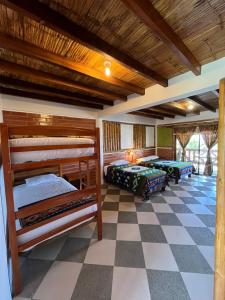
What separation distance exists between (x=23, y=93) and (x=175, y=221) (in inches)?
147

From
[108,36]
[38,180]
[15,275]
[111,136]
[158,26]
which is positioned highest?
[108,36]

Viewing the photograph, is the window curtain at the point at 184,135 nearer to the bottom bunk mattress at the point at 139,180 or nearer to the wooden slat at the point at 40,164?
the bottom bunk mattress at the point at 139,180

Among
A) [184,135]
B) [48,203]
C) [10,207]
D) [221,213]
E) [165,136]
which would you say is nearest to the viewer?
[221,213]

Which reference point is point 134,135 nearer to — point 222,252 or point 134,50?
point 134,50

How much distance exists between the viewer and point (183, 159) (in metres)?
5.83

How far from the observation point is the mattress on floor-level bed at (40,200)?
1465 millimetres

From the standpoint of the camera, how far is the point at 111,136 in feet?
15.3

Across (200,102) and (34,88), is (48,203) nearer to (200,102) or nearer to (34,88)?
(34,88)

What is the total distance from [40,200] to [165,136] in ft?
18.4

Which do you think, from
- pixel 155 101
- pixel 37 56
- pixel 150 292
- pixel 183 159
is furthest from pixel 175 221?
→ pixel 183 159

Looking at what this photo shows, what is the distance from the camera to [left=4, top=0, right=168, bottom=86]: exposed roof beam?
3.20ft

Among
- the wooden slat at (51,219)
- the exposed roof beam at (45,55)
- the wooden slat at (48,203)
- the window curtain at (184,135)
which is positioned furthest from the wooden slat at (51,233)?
the window curtain at (184,135)

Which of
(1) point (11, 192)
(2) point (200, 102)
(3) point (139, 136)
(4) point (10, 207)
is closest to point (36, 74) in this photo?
(1) point (11, 192)

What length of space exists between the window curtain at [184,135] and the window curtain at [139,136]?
55.8 inches
